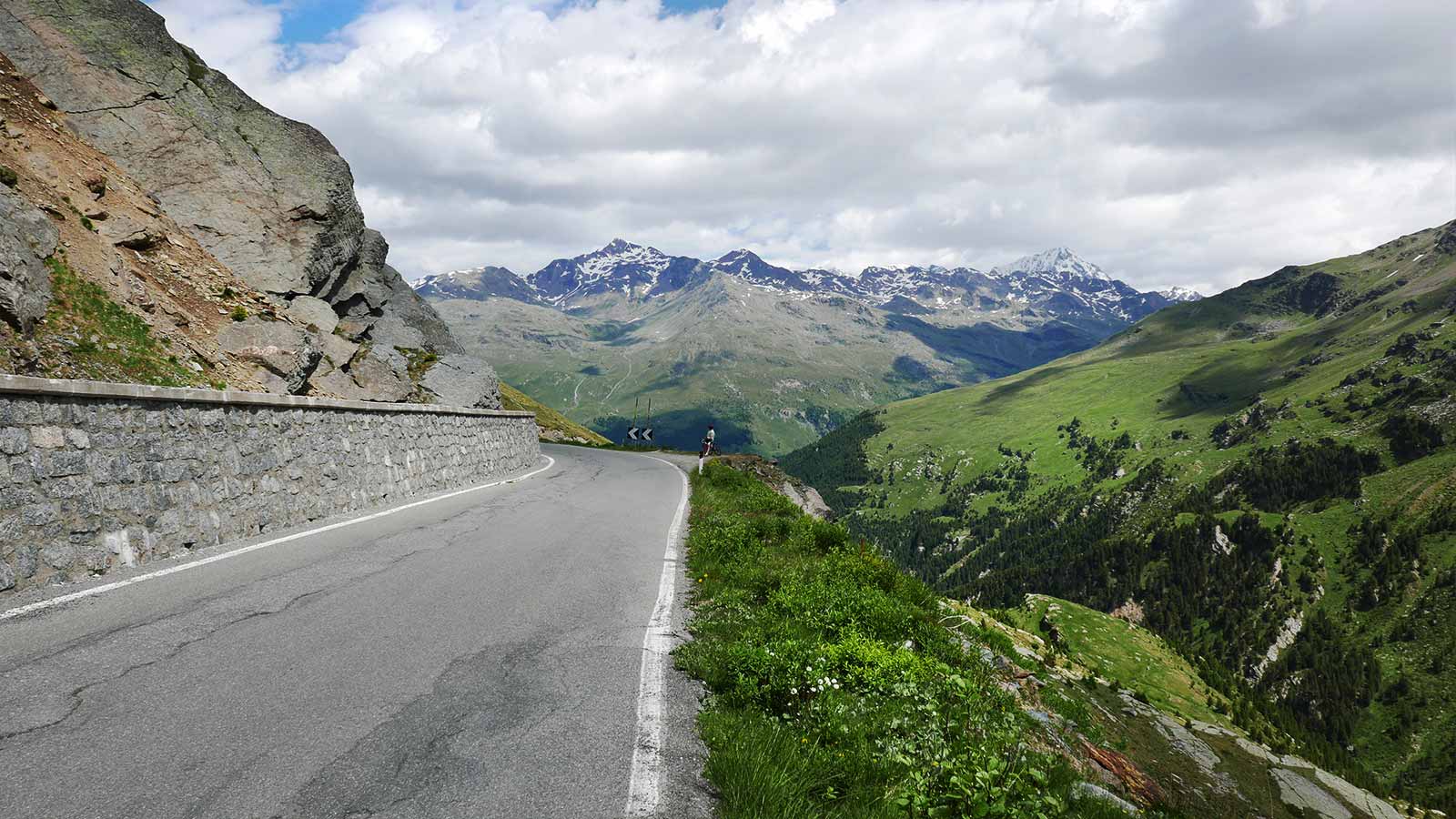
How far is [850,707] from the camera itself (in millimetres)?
6160

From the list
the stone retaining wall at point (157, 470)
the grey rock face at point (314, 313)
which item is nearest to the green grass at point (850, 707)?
the stone retaining wall at point (157, 470)

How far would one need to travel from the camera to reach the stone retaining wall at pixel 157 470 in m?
8.54

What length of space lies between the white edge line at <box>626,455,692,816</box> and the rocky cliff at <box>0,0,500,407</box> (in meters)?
19.2

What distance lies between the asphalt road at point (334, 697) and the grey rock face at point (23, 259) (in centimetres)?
992

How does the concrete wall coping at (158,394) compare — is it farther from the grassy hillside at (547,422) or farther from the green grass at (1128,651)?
the green grass at (1128,651)

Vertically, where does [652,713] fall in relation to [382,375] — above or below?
below

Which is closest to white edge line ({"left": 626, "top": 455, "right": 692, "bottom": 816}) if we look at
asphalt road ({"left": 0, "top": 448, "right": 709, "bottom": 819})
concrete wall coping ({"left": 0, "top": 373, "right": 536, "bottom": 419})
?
asphalt road ({"left": 0, "top": 448, "right": 709, "bottom": 819})

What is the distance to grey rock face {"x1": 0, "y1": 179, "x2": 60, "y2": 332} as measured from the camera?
1491 centimetres

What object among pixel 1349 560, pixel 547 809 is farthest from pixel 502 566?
pixel 1349 560

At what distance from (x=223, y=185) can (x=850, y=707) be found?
3466 centimetres

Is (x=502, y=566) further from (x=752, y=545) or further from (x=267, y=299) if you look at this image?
(x=267, y=299)

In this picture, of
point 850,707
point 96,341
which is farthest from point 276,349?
point 850,707

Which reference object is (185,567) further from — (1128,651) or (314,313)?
(1128,651)

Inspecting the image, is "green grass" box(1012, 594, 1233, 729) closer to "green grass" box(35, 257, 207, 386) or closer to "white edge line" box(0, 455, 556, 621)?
"white edge line" box(0, 455, 556, 621)
